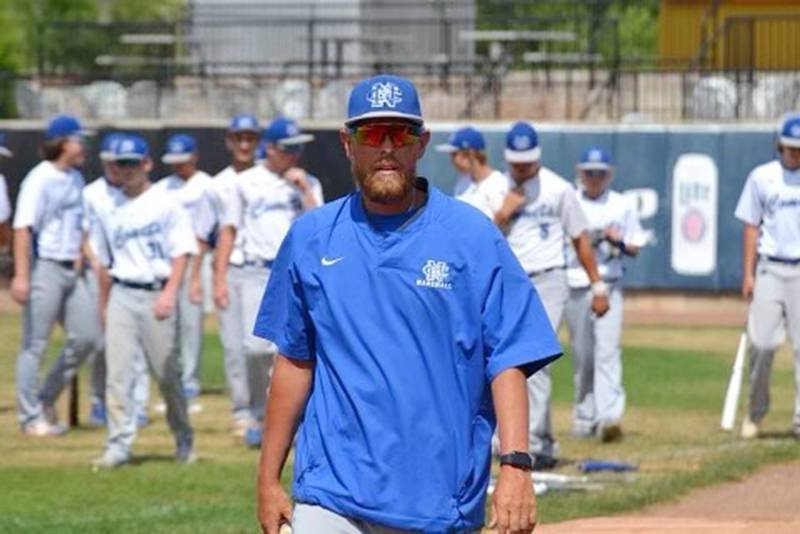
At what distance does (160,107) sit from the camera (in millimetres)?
32688

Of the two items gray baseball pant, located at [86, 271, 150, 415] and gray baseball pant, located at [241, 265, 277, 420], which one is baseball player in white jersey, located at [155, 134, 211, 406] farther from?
gray baseball pant, located at [241, 265, 277, 420]

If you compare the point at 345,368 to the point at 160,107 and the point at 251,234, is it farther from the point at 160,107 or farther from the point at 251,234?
the point at 160,107

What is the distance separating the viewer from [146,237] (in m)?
13.7

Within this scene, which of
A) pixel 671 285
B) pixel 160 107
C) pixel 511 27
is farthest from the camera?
pixel 511 27

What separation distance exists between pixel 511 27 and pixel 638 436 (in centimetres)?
2293

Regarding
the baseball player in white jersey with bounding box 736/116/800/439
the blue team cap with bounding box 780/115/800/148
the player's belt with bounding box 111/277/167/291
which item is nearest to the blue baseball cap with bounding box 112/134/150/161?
the player's belt with bounding box 111/277/167/291

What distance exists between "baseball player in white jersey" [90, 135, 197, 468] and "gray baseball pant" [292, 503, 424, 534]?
7478 mm

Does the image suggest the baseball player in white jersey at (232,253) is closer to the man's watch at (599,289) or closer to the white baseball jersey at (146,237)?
the white baseball jersey at (146,237)

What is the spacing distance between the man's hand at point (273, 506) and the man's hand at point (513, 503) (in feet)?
2.14

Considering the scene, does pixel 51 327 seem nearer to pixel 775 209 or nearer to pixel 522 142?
pixel 522 142

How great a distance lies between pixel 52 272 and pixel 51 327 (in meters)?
0.43

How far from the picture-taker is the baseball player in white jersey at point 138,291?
535 inches

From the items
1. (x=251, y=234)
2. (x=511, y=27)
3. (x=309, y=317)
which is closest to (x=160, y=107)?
(x=511, y=27)

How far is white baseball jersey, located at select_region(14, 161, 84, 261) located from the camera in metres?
15.5
